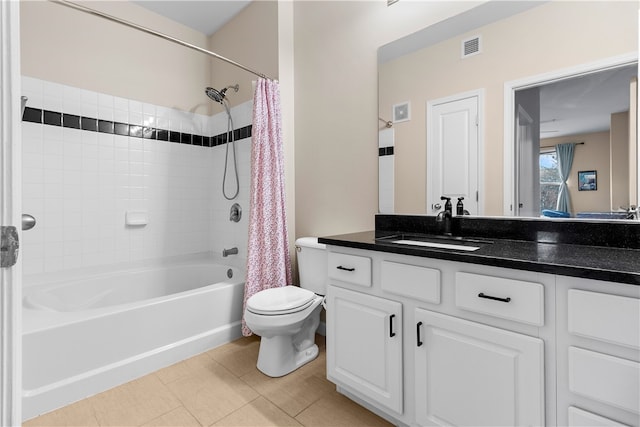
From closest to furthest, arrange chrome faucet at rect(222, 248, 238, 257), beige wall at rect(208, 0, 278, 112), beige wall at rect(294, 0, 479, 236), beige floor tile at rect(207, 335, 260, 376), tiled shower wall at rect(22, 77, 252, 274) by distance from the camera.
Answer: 1. beige floor tile at rect(207, 335, 260, 376)
2. beige wall at rect(294, 0, 479, 236)
3. tiled shower wall at rect(22, 77, 252, 274)
4. beige wall at rect(208, 0, 278, 112)
5. chrome faucet at rect(222, 248, 238, 257)

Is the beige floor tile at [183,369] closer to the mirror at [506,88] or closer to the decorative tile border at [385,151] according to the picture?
the mirror at [506,88]

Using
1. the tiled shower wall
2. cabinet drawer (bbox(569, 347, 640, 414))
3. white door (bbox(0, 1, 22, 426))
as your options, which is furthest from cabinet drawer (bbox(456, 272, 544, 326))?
the tiled shower wall

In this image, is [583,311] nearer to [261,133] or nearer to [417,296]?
[417,296]

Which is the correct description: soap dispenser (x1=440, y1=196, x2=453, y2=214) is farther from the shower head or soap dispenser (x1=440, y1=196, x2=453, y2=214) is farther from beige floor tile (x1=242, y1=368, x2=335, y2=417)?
the shower head

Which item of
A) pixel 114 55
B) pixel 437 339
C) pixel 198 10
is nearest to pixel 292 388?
pixel 437 339

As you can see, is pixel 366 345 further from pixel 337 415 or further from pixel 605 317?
pixel 605 317

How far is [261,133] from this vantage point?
7.44 feet

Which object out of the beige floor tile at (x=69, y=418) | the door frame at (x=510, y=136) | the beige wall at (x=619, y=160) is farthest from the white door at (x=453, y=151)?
the beige floor tile at (x=69, y=418)

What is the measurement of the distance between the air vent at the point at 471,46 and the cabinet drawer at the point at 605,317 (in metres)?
1.25

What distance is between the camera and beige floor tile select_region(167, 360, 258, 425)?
1.53 m

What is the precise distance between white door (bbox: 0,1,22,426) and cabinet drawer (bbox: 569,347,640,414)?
4.39 feet

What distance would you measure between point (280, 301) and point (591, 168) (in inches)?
64.9

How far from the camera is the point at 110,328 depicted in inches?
67.6

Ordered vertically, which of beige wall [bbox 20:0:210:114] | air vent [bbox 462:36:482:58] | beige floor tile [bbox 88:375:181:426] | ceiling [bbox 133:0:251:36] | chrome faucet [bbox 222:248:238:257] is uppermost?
ceiling [bbox 133:0:251:36]
